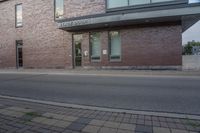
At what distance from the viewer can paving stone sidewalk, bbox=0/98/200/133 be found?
3.93m

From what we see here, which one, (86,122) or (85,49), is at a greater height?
(85,49)

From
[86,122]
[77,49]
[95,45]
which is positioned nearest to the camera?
[86,122]

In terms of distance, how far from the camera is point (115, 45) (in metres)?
18.6

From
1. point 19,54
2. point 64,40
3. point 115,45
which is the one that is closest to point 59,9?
point 64,40

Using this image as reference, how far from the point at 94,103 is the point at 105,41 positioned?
12616mm

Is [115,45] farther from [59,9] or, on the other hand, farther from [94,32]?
[59,9]

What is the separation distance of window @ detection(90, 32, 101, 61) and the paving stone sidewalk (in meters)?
14.1

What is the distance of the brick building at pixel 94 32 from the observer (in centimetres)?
1602

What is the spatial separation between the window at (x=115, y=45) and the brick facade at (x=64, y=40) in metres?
0.47

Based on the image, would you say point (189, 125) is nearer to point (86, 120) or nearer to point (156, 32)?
point (86, 120)

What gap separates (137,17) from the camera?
15344 mm

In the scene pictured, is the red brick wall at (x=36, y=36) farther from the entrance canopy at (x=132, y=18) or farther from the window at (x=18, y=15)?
the entrance canopy at (x=132, y=18)

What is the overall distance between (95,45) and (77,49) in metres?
2.09

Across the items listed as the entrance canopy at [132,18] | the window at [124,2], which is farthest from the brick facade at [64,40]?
the entrance canopy at [132,18]
